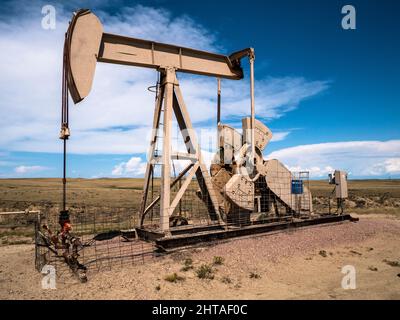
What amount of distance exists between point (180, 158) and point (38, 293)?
3777 millimetres

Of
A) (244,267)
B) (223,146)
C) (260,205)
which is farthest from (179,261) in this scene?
(260,205)

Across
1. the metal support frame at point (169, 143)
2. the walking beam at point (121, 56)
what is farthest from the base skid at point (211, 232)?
the walking beam at point (121, 56)

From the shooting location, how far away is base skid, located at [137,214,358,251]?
6434 millimetres

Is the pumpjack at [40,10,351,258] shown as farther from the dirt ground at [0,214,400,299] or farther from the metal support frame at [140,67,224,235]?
the dirt ground at [0,214,400,299]

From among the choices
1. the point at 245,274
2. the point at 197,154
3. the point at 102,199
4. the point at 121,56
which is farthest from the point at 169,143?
the point at 102,199

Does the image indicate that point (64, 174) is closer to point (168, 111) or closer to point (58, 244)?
point (58, 244)

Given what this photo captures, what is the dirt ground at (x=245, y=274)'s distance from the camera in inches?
176

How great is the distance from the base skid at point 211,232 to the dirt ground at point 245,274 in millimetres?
235

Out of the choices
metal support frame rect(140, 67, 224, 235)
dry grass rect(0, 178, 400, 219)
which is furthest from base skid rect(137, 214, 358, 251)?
dry grass rect(0, 178, 400, 219)

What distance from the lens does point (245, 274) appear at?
208 inches

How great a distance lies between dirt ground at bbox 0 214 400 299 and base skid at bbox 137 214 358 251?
9.3 inches

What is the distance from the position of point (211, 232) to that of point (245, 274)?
1.84m

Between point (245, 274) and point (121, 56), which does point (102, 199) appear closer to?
point (121, 56)

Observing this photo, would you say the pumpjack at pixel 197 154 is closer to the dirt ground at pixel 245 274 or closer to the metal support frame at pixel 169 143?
the metal support frame at pixel 169 143
